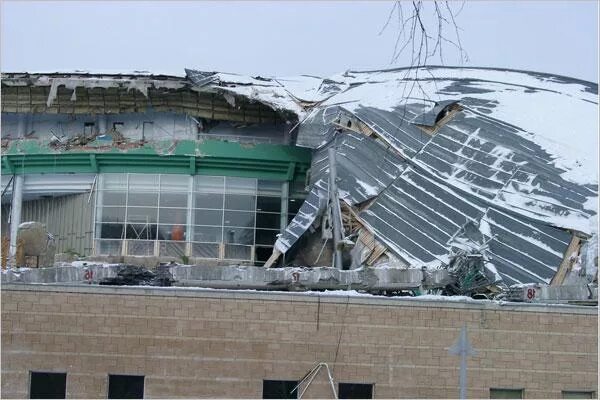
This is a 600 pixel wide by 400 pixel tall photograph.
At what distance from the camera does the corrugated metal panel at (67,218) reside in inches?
1148

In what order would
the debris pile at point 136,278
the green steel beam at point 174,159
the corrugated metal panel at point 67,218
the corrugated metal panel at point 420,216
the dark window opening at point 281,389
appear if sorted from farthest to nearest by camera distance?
the corrugated metal panel at point 67,218, the green steel beam at point 174,159, the corrugated metal panel at point 420,216, the debris pile at point 136,278, the dark window opening at point 281,389

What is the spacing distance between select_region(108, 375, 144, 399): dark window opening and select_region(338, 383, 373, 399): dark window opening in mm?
3855

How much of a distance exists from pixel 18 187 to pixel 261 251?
7.54m

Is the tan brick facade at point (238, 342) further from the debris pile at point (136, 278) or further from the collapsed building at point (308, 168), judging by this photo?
the collapsed building at point (308, 168)

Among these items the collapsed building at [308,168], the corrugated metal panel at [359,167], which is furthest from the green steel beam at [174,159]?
the corrugated metal panel at [359,167]

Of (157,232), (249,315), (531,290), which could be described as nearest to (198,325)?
(249,315)

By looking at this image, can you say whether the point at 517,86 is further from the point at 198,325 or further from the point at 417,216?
the point at 198,325

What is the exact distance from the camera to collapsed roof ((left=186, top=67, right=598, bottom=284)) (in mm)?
23891

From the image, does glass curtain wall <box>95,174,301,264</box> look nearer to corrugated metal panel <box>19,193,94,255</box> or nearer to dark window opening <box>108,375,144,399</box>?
corrugated metal panel <box>19,193,94,255</box>

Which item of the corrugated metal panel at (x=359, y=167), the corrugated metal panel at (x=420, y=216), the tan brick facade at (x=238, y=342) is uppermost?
the corrugated metal panel at (x=359, y=167)

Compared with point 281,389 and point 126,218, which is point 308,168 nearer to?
point 126,218

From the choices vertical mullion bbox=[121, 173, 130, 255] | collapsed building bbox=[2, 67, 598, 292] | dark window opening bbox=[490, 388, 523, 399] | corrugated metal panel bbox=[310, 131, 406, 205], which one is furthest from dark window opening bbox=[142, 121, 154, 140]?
dark window opening bbox=[490, 388, 523, 399]

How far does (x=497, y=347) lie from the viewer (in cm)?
1953

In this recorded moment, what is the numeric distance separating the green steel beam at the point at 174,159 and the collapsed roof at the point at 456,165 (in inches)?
52.4
